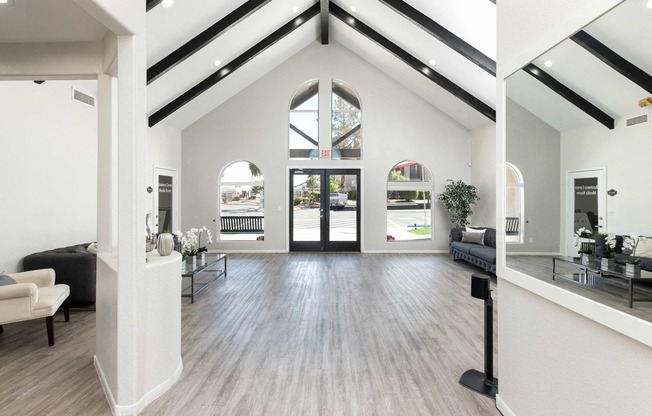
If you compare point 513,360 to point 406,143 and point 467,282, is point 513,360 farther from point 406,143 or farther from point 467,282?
point 406,143

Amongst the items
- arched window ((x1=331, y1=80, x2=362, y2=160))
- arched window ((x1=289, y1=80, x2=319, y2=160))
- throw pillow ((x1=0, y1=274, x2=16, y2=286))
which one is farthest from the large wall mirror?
arched window ((x1=289, y1=80, x2=319, y2=160))

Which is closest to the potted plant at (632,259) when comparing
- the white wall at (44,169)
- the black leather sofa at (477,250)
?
the black leather sofa at (477,250)

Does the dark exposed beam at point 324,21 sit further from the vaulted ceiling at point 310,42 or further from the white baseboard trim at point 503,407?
the white baseboard trim at point 503,407

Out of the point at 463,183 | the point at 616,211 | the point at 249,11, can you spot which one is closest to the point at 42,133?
the point at 249,11

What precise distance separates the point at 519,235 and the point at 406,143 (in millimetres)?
7232

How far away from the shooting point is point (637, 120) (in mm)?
1368

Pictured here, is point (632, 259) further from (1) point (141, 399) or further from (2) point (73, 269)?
(2) point (73, 269)

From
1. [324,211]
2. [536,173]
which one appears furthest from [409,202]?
[536,173]

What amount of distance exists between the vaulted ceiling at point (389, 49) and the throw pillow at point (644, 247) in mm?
497

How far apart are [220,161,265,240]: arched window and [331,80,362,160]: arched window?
2193 mm

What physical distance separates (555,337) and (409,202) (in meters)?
7.58

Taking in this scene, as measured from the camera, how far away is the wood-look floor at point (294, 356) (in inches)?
95.0

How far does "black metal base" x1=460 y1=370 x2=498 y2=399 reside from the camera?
2.55 m

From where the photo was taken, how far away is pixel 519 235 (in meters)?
2.25
